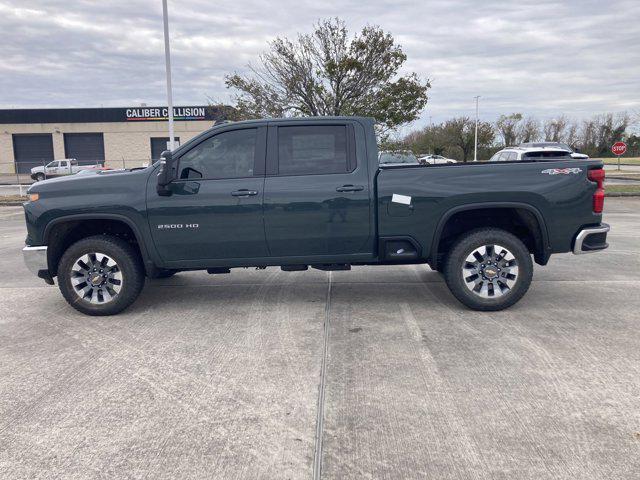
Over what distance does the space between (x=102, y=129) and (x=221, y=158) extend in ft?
154

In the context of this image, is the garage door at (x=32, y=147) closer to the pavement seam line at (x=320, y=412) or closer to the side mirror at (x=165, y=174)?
the side mirror at (x=165, y=174)

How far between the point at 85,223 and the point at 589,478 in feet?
16.6

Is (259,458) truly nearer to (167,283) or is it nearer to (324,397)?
(324,397)

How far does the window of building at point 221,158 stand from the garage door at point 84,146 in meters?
47.3

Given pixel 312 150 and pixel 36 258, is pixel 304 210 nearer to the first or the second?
pixel 312 150

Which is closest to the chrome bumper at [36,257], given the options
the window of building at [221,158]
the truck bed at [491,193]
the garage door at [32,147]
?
the window of building at [221,158]

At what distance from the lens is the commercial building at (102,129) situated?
155ft

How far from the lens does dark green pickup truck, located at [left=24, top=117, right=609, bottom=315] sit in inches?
209

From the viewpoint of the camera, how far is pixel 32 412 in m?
3.53

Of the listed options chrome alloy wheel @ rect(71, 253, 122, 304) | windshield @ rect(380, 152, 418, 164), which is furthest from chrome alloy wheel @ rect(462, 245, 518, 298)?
windshield @ rect(380, 152, 418, 164)

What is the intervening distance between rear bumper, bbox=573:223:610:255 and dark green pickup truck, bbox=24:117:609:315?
Result: 0.01 metres

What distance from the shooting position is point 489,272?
5422 millimetres

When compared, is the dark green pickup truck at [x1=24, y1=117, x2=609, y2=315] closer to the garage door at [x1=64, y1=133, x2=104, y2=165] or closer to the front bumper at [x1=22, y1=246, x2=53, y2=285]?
the front bumper at [x1=22, y1=246, x2=53, y2=285]

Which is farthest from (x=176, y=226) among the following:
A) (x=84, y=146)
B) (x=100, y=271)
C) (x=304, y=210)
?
(x=84, y=146)
